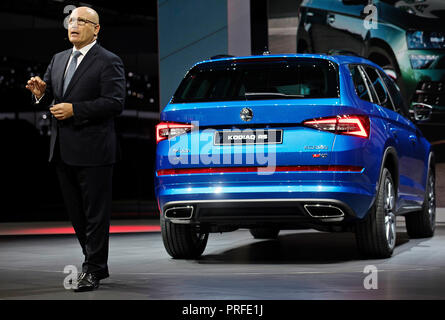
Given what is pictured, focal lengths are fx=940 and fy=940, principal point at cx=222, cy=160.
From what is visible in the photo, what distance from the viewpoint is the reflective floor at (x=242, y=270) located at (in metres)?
6.85

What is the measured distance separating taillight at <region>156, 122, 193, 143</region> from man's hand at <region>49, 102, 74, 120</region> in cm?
185

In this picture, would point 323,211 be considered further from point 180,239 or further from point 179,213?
point 180,239

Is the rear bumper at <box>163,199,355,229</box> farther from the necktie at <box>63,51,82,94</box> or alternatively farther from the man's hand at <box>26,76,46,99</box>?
the man's hand at <box>26,76,46,99</box>

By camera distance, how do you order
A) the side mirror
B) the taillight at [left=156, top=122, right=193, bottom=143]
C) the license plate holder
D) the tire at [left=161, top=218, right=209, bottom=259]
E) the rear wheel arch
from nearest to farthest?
1. the license plate holder
2. the taillight at [left=156, top=122, right=193, bottom=143]
3. the rear wheel arch
4. the tire at [left=161, top=218, right=209, bottom=259]
5. the side mirror

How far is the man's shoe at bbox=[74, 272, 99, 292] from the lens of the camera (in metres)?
6.96

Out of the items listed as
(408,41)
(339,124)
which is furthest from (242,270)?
(408,41)

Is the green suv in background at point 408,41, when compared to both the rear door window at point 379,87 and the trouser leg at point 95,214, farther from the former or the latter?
the trouser leg at point 95,214

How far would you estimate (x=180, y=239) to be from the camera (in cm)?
943

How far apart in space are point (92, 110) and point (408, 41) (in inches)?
378

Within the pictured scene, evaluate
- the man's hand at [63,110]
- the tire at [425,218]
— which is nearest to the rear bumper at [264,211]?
the man's hand at [63,110]

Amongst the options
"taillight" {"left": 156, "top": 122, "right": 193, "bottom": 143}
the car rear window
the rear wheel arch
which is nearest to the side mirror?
the rear wheel arch

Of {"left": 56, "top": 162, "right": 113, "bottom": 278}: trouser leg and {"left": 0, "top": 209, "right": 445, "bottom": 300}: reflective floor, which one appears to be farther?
{"left": 56, "top": 162, "right": 113, "bottom": 278}: trouser leg

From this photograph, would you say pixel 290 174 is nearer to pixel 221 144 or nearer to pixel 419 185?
pixel 221 144
